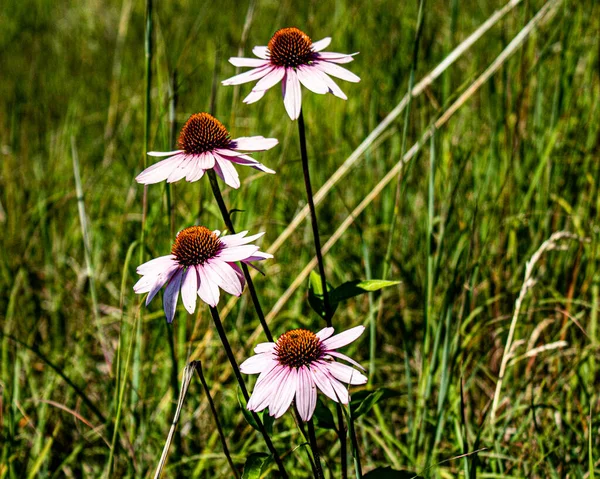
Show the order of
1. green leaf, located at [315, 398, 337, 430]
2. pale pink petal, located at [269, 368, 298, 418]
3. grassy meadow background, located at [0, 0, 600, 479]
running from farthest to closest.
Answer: grassy meadow background, located at [0, 0, 600, 479] → green leaf, located at [315, 398, 337, 430] → pale pink petal, located at [269, 368, 298, 418]

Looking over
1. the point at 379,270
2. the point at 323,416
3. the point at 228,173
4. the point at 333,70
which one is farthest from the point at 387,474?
the point at 379,270

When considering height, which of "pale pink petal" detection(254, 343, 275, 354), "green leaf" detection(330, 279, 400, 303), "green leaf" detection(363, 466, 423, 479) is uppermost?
"green leaf" detection(330, 279, 400, 303)

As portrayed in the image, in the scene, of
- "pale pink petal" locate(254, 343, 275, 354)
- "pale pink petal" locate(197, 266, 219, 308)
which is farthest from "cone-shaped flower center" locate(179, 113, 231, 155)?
"pale pink petal" locate(254, 343, 275, 354)

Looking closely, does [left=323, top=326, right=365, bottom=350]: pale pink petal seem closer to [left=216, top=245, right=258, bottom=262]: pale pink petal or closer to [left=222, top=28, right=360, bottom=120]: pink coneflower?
[left=216, top=245, right=258, bottom=262]: pale pink petal

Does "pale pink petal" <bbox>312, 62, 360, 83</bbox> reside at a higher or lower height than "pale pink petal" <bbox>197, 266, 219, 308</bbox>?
higher

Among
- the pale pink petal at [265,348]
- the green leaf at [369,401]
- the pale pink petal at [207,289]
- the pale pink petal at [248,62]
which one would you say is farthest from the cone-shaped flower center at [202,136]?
the green leaf at [369,401]

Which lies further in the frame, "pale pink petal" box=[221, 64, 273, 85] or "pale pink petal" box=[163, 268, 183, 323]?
"pale pink petal" box=[221, 64, 273, 85]

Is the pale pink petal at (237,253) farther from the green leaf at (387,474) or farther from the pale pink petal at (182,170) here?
the green leaf at (387,474)
